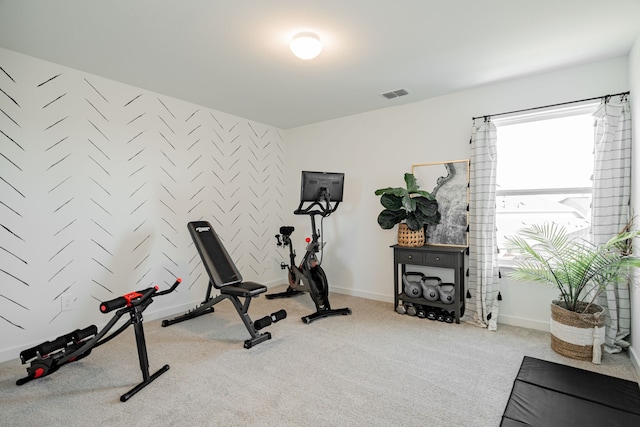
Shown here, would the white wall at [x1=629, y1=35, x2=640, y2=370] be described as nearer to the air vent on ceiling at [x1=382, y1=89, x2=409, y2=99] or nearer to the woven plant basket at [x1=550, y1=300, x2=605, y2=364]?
the woven plant basket at [x1=550, y1=300, x2=605, y2=364]

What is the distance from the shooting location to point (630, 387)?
6.70 ft

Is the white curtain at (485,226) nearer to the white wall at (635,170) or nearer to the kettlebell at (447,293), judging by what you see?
the kettlebell at (447,293)

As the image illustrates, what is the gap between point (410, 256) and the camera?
3496 mm

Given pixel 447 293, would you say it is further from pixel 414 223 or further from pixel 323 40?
pixel 323 40

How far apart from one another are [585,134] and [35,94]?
4.97m

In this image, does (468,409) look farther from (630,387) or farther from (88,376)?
(88,376)

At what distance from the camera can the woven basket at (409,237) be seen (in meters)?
3.53

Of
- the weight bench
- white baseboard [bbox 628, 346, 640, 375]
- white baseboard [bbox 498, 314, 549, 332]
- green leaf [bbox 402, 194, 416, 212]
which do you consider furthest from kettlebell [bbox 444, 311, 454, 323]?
the weight bench

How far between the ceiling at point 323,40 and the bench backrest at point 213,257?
1540 millimetres

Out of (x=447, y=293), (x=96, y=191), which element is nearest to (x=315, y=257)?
(x=447, y=293)

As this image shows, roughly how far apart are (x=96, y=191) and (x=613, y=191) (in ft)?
15.3

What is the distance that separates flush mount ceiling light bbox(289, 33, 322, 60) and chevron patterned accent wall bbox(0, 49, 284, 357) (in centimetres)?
202

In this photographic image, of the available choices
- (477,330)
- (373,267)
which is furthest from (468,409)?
(373,267)

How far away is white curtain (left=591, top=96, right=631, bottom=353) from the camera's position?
2.54 metres
